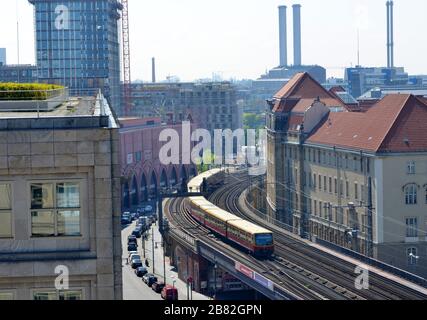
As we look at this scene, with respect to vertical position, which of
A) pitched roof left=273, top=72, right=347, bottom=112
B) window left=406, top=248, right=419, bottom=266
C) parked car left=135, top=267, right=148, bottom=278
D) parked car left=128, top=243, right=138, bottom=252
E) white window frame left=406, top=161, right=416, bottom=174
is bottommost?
parked car left=135, top=267, right=148, bottom=278

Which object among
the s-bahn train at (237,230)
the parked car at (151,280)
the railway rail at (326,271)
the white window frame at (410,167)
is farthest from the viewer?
the parked car at (151,280)

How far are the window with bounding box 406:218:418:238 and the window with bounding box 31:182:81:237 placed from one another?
49.5m

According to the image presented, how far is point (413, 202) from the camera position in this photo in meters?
59.8

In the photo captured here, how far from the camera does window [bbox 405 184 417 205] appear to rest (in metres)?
59.8

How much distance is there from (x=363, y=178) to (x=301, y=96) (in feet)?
81.9

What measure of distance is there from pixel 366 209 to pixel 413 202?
271cm

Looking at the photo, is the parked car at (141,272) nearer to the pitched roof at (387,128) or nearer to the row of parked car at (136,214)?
the pitched roof at (387,128)

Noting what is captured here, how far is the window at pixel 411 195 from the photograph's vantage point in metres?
59.8

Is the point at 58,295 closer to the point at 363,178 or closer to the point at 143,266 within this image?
the point at 363,178

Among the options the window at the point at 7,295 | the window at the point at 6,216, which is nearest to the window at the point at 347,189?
the window at the point at 7,295

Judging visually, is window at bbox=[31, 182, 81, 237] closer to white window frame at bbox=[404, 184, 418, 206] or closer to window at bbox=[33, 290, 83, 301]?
window at bbox=[33, 290, 83, 301]

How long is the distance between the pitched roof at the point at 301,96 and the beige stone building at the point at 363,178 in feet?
2.93

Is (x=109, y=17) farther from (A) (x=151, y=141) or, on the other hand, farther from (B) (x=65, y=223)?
(B) (x=65, y=223)

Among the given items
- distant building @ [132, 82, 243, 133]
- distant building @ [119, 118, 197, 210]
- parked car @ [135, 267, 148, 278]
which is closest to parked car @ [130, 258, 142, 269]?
parked car @ [135, 267, 148, 278]
